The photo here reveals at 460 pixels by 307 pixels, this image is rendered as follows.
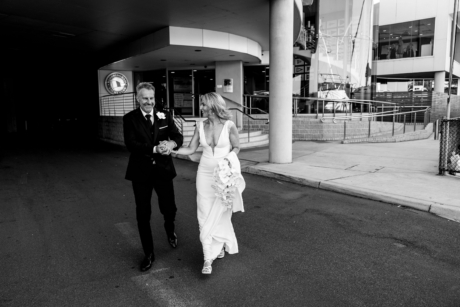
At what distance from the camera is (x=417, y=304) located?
115 inches

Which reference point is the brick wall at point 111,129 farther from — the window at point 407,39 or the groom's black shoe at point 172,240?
the window at point 407,39

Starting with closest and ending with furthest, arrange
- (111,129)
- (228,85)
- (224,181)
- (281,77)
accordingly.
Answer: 1. (224,181)
2. (281,77)
3. (228,85)
4. (111,129)

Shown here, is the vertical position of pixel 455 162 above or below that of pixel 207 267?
above

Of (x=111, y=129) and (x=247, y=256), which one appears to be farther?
(x=111, y=129)

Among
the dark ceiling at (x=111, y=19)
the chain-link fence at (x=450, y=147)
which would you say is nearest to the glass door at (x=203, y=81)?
the dark ceiling at (x=111, y=19)

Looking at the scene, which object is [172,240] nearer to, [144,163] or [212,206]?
[212,206]

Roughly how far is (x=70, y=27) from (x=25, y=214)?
925 cm

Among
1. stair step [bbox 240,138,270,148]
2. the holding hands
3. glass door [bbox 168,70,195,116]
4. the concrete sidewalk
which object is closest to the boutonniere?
the holding hands

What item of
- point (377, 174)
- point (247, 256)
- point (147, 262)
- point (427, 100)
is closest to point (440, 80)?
point (427, 100)

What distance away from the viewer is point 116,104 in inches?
800

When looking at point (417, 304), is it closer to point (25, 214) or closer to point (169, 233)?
point (169, 233)

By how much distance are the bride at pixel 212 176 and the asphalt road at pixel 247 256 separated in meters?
0.29

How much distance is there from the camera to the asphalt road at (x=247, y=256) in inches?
121

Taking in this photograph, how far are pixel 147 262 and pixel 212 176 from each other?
3.72 ft
